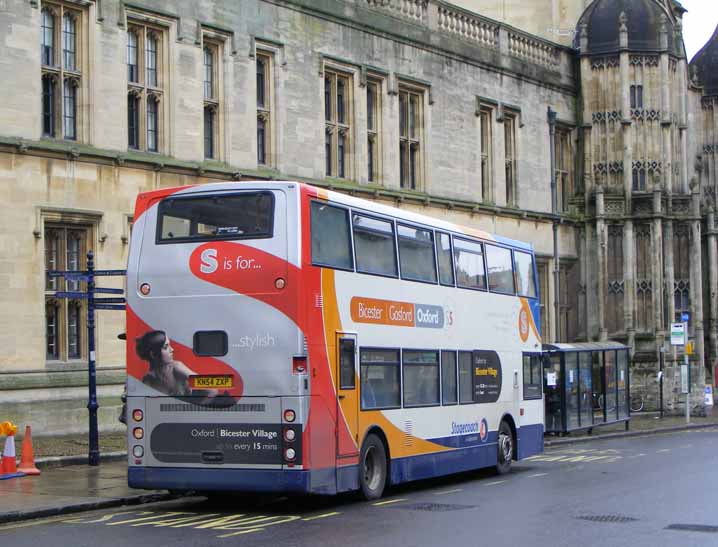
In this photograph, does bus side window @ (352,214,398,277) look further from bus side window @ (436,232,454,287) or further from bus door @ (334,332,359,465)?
bus side window @ (436,232,454,287)

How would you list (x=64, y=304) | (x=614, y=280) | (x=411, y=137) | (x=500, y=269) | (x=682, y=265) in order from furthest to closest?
(x=682, y=265), (x=614, y=280), (x=411, y=137), (x=64, y=304), (x=500, y=269)

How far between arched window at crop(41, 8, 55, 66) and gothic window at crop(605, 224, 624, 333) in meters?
23.6

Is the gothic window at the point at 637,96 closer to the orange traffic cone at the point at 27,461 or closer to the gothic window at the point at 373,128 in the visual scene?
the gothic window at the point at 373,128

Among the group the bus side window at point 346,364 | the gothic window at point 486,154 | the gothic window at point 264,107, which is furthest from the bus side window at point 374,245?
the gothic window at point 486,154

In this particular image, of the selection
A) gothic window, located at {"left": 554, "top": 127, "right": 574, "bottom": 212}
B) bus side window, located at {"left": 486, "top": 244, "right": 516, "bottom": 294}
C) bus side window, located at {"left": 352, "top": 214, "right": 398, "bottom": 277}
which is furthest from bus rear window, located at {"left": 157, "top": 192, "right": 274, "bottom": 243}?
gothic window, located at {"left": 554, "top": 127, "right": 574, "bottom": 212}

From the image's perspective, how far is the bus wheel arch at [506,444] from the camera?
22.0m

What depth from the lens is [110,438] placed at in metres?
24.9

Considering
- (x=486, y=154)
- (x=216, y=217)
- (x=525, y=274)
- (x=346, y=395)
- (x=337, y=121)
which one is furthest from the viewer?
(x=486, y=154)

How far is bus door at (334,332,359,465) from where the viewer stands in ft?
53.5

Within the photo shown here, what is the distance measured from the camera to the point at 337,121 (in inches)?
1310

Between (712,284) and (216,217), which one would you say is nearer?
(216,217)

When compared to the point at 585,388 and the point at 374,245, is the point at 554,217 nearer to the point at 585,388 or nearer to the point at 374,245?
the point at 585,388

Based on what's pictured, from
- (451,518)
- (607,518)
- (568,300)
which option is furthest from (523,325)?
(568,300)

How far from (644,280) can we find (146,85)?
21972 mm
